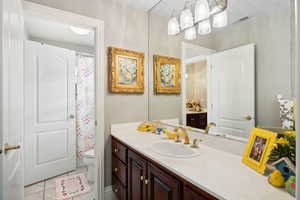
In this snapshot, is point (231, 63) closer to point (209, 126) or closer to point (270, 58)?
point (270, 58)

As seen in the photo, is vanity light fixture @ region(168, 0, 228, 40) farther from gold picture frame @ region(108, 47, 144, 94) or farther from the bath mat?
the bath mat

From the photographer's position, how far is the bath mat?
1972mm

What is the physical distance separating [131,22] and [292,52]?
169 cm

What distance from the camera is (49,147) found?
7.97ft

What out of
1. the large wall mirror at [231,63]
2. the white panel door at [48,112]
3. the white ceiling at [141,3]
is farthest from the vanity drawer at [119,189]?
the white ceiling at [141,3]

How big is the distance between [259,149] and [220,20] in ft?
3.40

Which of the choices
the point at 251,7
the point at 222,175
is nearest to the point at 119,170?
the point at 222,175

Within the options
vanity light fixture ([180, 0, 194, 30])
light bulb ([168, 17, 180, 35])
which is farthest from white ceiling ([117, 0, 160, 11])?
vanity light fixture ([180, 0, 194, 30])

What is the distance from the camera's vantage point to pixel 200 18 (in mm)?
1454

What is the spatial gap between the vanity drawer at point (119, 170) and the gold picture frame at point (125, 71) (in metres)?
0.80

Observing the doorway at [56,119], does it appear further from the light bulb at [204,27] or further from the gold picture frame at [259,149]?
the gold picture frame at [259,149]

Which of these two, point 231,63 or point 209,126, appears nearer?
point 231,63

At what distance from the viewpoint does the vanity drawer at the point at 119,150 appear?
1.52 meters

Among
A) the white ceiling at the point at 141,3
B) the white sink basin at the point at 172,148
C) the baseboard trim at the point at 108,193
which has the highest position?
the white ceiling at the point at 141,3
